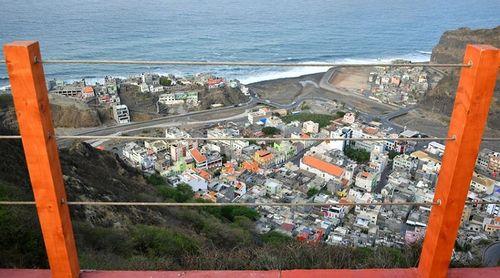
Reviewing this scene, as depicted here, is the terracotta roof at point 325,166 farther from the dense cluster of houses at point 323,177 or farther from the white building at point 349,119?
the white building at point 349,119

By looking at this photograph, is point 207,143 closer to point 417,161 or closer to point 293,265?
point 417,161

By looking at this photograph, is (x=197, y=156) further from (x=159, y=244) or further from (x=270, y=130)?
(x=159, y=244)

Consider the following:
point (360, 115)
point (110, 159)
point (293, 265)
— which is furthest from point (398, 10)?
point (293, 265)

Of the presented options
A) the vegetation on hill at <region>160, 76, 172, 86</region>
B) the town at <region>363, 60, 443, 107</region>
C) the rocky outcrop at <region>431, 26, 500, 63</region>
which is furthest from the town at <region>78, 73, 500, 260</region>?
the rocky outcrop at <region>431, 26, 500, 63</region>

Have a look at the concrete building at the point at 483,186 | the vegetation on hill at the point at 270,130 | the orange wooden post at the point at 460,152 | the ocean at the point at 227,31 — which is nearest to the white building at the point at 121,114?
the ocean at the point at 227,31

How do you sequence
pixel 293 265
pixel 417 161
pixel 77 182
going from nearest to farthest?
1. pixel 293 265
2. pixel 77 182
3. pixel 417 161

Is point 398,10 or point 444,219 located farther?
point 398,10

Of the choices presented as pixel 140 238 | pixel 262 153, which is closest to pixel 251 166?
pixel 262 153
